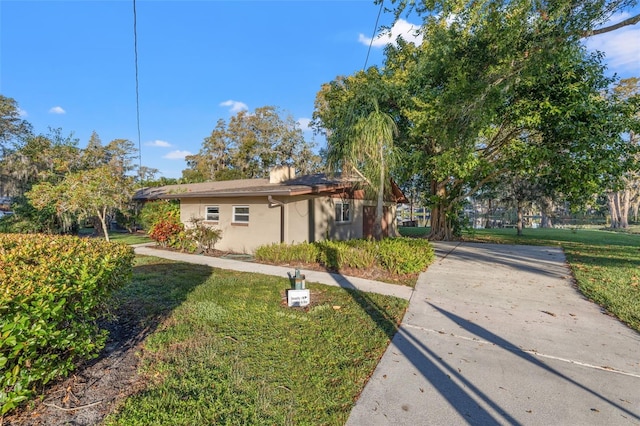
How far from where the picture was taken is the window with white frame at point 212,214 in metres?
12.8

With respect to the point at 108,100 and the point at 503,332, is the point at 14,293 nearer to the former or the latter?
the point at 503,332

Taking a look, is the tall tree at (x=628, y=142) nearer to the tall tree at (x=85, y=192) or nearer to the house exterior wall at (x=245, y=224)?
the house exterior wall at (x=245, y=224)

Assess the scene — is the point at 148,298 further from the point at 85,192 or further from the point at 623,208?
the point at 623,208

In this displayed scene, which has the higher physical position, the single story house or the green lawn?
the single story house

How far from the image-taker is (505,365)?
338 centimetres

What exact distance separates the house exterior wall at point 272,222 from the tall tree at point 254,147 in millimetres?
20265

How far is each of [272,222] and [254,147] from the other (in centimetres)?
2507

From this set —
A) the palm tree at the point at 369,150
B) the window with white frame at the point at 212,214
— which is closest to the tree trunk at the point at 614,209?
the palm tree at the point at 369,150

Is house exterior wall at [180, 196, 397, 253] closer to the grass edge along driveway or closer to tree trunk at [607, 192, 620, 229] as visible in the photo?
the grass edge along driveway

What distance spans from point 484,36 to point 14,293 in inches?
379

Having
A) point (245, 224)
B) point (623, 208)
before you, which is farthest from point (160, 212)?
point (623, 208)

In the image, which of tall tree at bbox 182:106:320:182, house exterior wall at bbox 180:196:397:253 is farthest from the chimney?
tall tree at bbox 182:106:320:182

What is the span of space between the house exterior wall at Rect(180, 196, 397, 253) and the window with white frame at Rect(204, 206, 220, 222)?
0.44 ft

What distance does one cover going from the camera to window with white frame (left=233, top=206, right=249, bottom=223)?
1185 centimetres
